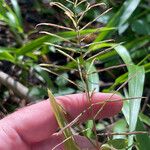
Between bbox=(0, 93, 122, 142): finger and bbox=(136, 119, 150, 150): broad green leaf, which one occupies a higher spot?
bbox=(0, 93, 122, 142): finger

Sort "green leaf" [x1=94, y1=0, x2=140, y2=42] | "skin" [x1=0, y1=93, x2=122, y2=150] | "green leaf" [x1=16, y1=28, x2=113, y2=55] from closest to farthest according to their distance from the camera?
"skin" [x1=0, y1=93, x2=122, y2=150]
"green leaf" [x1=16, y1=28, x2=113, y2=55]
"green leaf" [x1=94, y1=0, x2=140, y2=42]

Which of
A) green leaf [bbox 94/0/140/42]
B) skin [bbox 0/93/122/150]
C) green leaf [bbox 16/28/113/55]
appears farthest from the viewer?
green leaf [bbox 94/0/140/42]

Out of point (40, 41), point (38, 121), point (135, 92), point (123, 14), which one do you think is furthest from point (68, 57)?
point (38, 121)

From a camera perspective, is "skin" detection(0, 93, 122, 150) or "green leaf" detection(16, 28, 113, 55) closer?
"skin" detection(0, 93, 122, 150)

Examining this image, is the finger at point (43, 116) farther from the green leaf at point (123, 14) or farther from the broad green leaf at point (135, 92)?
the green leaf at point (123, 14)

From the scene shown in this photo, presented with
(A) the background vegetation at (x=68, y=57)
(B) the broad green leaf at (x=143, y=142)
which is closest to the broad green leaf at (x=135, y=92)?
(B) the broad green leaf at (x=143, y=142)

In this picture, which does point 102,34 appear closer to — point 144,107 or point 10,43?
point 144,107

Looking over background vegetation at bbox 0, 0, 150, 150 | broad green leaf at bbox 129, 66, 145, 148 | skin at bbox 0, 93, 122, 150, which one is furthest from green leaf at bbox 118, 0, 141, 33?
skin at bbox 0, 93, 122, 150

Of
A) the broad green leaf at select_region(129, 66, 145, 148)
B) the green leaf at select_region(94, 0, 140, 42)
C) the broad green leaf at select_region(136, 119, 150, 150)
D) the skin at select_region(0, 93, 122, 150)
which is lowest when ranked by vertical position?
the broad green leaf at select_region(136, 119, 150, 150)

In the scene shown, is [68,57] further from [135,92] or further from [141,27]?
[135,92]

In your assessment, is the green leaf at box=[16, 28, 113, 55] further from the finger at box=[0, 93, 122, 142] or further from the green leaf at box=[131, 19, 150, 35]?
the finger at box=[0, 93, 122, 142]
